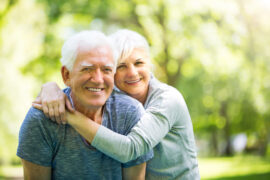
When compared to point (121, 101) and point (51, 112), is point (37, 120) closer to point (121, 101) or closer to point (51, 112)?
point (51, 112)

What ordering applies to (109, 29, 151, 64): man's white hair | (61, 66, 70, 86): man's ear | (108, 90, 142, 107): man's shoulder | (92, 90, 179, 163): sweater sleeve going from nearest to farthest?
(92, 90, 179, 163): sweater sleeve
(61, 66, 70, 86): man's ear
(108, 90, 142, 107): man's shoulder
(109, 29, 151, 64): man's white hair

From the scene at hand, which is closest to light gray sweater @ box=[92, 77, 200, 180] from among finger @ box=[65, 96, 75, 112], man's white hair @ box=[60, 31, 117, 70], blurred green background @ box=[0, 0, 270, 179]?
finger @ box=[65, 96, 75, 112]

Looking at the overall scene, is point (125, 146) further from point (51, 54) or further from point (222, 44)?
point (51, 54)

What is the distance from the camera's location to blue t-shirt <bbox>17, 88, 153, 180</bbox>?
2000mm

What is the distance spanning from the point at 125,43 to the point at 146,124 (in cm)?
69

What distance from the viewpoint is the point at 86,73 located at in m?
2.01

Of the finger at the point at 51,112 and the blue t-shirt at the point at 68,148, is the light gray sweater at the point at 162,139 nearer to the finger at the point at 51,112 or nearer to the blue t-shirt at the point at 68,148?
the blue t-shirt at the point at 68,148

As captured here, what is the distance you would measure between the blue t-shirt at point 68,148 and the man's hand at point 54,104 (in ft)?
0.16

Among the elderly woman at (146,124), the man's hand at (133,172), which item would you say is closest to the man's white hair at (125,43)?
the elderly woman at (146,124)

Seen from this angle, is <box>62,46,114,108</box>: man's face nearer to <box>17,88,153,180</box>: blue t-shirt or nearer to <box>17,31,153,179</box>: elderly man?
<box>17,31,153,179</box>: elderly man

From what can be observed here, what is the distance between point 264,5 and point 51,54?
787 centimetres

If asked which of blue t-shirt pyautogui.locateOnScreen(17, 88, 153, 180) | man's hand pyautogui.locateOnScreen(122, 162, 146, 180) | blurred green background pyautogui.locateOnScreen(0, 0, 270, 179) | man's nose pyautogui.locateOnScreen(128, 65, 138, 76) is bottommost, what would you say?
man's hand pyautogui.locateOnScreen(122, 162, 146, 180)

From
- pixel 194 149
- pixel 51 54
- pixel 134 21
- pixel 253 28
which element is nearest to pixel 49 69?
pixel 51 54

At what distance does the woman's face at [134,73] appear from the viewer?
8.17 feet
